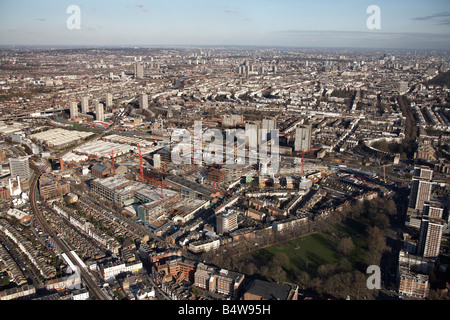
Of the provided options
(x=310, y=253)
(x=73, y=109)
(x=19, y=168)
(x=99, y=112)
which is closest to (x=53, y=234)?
(x=19, y=168)

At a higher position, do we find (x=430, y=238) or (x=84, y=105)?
(x=84, y=105)

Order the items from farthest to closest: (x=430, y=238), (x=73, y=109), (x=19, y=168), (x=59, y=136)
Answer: (x=73, y=109), (x=59, y=136), (x=19, y=168), (x=430, y=238)

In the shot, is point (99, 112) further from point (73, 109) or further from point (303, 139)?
point (303, 139)

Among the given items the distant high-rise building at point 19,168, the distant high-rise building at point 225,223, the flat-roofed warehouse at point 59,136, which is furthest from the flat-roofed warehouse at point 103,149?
the distant high-rise building at point 225,223

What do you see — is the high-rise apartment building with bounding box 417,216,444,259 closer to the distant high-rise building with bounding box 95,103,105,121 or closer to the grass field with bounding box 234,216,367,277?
the grass field with bounding box 234,216,367,277

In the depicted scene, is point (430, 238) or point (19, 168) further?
point (19, 168)

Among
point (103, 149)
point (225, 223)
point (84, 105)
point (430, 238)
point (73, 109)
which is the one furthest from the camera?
point (84, 105)

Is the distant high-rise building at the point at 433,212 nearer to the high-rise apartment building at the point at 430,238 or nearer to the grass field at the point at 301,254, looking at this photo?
the high-rise apartment building at the point at 430,238
